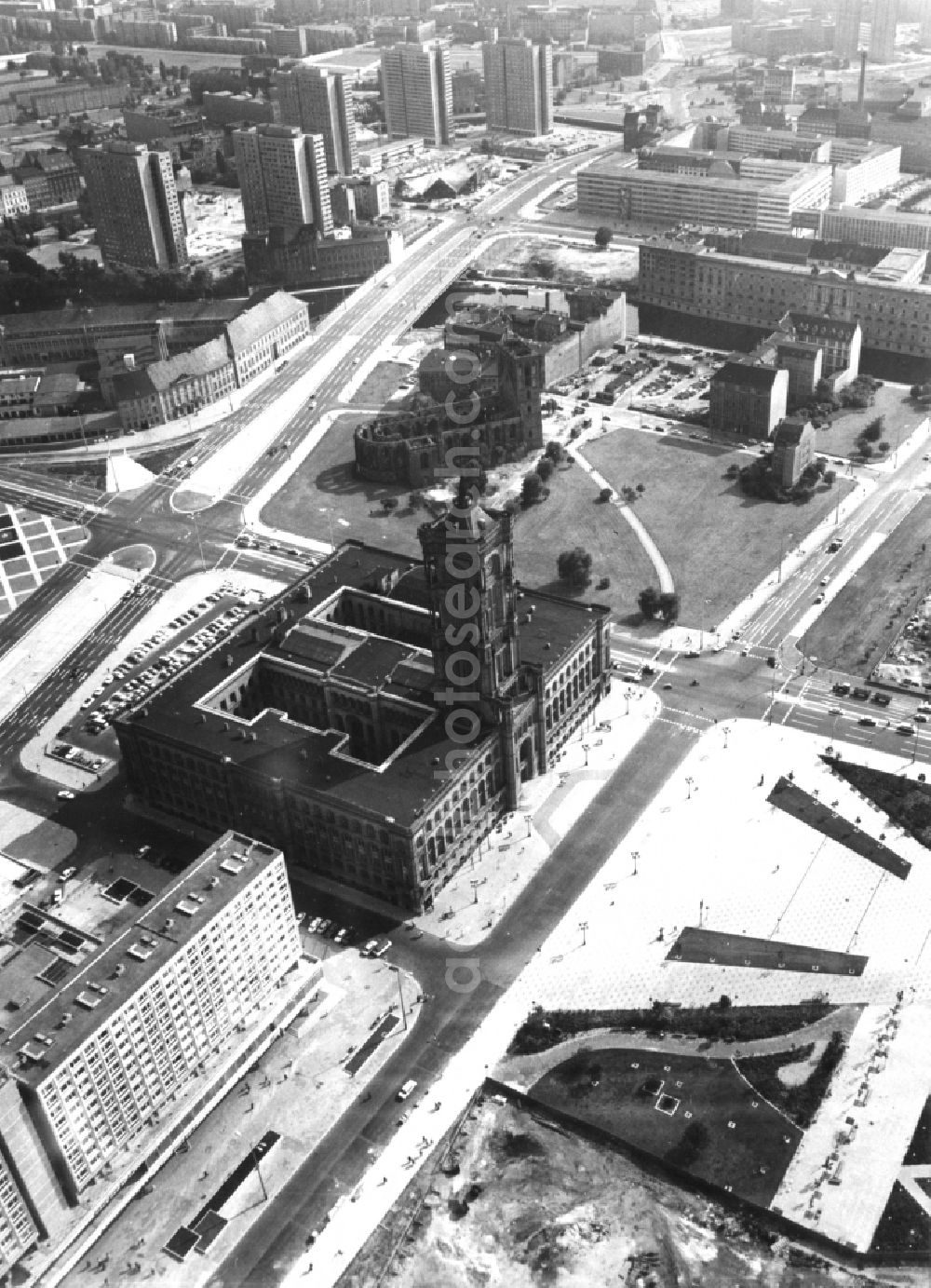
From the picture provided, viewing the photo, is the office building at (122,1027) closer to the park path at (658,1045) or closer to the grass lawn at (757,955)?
the park path at (658,1045)

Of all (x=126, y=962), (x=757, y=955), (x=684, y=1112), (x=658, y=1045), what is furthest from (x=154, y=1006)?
(x=757, y=955)

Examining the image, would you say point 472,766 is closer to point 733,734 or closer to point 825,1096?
point 733,734

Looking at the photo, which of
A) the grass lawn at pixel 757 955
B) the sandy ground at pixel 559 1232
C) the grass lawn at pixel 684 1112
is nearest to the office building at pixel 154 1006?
the sandy ground at pixel 559 1232

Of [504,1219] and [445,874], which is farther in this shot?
[445,874]

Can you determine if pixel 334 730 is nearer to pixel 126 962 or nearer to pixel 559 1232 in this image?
pixel 126 962

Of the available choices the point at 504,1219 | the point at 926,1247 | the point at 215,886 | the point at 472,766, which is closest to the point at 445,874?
the point at 472,766

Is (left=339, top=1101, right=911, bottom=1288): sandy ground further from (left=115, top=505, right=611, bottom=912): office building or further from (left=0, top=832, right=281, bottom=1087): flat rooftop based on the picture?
(left=115, top=505, right=611, bottom=912): office building
